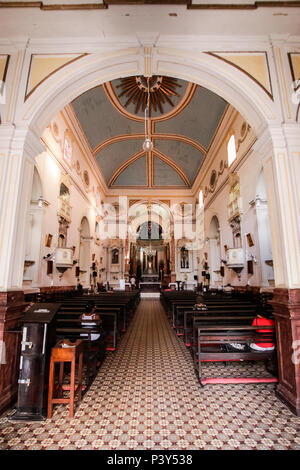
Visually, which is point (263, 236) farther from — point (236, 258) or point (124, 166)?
point (124, 166)

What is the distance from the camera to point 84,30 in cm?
406

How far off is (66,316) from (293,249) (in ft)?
15.0

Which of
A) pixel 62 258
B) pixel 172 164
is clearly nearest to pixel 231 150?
pixel 172 164

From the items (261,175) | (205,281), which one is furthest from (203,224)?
(261,175)

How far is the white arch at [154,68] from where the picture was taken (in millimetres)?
3971

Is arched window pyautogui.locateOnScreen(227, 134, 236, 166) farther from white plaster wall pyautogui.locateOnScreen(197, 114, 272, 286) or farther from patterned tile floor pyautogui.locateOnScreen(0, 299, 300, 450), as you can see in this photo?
patterned tile floor pyautogui.locateOnScreen(0, 299, 300, 450)

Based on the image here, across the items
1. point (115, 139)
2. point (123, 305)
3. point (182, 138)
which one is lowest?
point (123, 305)

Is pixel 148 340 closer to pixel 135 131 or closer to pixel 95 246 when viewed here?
pixel 95 246

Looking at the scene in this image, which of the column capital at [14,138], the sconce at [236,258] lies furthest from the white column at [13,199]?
the sconce at [236,258]

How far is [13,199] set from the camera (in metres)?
3.56

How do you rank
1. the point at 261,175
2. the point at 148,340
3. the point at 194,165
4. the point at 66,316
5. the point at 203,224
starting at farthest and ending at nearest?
the point at 194,165
the point at 203,224
the point at 261,175
the point at 148,340
the point at 66,316

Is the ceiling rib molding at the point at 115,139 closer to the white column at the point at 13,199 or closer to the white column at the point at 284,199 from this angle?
the white column at the point at 13,199

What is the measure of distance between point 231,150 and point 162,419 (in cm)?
1034

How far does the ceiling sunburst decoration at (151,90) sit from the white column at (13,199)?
32.5 feet
